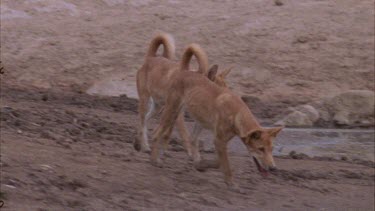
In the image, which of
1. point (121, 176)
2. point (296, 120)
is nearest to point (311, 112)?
point (296, 120)

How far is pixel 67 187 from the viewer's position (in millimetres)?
8273

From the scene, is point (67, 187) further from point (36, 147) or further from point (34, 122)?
point (34, 122)

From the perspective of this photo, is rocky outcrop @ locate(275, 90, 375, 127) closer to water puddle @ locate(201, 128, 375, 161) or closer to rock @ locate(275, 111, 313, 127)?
rock @ locate(275, 111, 313, 127)

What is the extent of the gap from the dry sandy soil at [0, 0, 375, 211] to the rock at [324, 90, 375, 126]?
2.94ft

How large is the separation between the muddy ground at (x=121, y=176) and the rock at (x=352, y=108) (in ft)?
7.91

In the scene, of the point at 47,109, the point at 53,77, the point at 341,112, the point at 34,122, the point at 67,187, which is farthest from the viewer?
the point at 53,77

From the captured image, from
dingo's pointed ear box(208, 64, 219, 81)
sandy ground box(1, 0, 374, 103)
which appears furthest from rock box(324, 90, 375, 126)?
dingo's pointed ear box(208, 64, 219, 81)

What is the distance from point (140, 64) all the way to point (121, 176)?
7787 millimetres

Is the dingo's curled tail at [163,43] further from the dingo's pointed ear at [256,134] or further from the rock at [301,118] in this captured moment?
the rock at [301,118]

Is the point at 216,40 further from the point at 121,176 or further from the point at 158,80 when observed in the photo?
the point at 121,176

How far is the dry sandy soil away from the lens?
918cm

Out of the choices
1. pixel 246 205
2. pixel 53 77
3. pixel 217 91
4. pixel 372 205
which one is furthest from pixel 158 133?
pixel 53 77

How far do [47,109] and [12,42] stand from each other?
4484 mm

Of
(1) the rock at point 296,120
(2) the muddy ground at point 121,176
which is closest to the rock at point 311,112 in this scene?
(1) the rock at point 296,120
